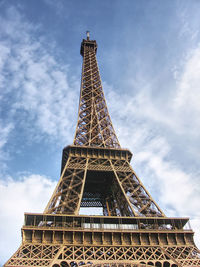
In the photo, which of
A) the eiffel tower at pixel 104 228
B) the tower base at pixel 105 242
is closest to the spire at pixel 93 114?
the eiffel tower at pixel 104 228

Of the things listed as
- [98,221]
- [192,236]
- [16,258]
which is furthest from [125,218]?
[16,258]

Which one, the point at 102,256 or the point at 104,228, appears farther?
the point at 104,228

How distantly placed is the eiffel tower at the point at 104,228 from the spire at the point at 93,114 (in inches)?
29.3

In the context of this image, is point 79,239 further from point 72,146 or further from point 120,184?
point 72,146

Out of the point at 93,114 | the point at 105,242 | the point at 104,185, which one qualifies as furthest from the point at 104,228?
the point at 93,114

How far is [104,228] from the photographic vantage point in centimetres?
2525

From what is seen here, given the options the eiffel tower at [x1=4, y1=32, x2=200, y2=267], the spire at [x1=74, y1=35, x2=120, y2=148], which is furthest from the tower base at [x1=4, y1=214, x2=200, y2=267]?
the spire at [x1=74, y1=35, x2=120, y2=148]

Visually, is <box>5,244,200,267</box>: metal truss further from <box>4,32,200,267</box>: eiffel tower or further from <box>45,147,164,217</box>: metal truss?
<box>45,147,164,217</box>: metal truss

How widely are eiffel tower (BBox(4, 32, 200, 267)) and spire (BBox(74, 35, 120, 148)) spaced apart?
0.74 metres

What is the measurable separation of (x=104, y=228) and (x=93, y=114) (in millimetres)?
22018

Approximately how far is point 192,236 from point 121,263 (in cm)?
869

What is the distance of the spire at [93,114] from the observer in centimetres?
3803

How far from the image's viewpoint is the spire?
38031 mm

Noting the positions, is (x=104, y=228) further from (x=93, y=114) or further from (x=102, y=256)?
(x=93, y=114)
